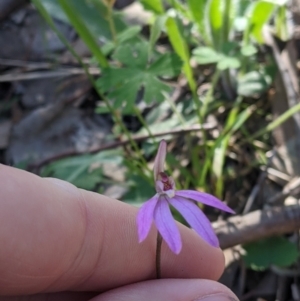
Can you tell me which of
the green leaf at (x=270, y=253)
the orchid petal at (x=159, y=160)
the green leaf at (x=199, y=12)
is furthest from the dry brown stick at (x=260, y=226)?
the green leaf at (x=199, y=12)

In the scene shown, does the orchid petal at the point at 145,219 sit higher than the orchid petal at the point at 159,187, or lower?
higher

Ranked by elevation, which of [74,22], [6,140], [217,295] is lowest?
[217,295]

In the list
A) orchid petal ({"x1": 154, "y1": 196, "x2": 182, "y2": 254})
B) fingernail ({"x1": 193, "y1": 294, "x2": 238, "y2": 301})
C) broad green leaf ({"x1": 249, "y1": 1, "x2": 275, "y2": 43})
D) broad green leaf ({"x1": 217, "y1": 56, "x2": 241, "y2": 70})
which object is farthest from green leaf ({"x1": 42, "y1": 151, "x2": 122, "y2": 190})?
orchid petal ({"x1": 154, "y1": 196, "x2": 182, "y2": 254})

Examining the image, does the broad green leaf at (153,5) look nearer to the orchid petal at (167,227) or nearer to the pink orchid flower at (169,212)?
the pink orchid flower at (169,212)

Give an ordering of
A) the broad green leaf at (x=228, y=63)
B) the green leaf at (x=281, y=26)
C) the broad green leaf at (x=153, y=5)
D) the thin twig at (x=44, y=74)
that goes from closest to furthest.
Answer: the broad green leaf at (x=228, y=63) < the broad green leaf at (x=153, y=5) < the green leaf at (x=281, y=26) < the thin twig at (x=44, y=74)

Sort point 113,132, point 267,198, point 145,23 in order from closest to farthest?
point 267,198
point 113,132
point 145,23

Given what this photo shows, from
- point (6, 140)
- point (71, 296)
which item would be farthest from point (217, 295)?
point (6, 140)

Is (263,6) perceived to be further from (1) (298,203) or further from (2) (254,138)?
(1) (298,203)
